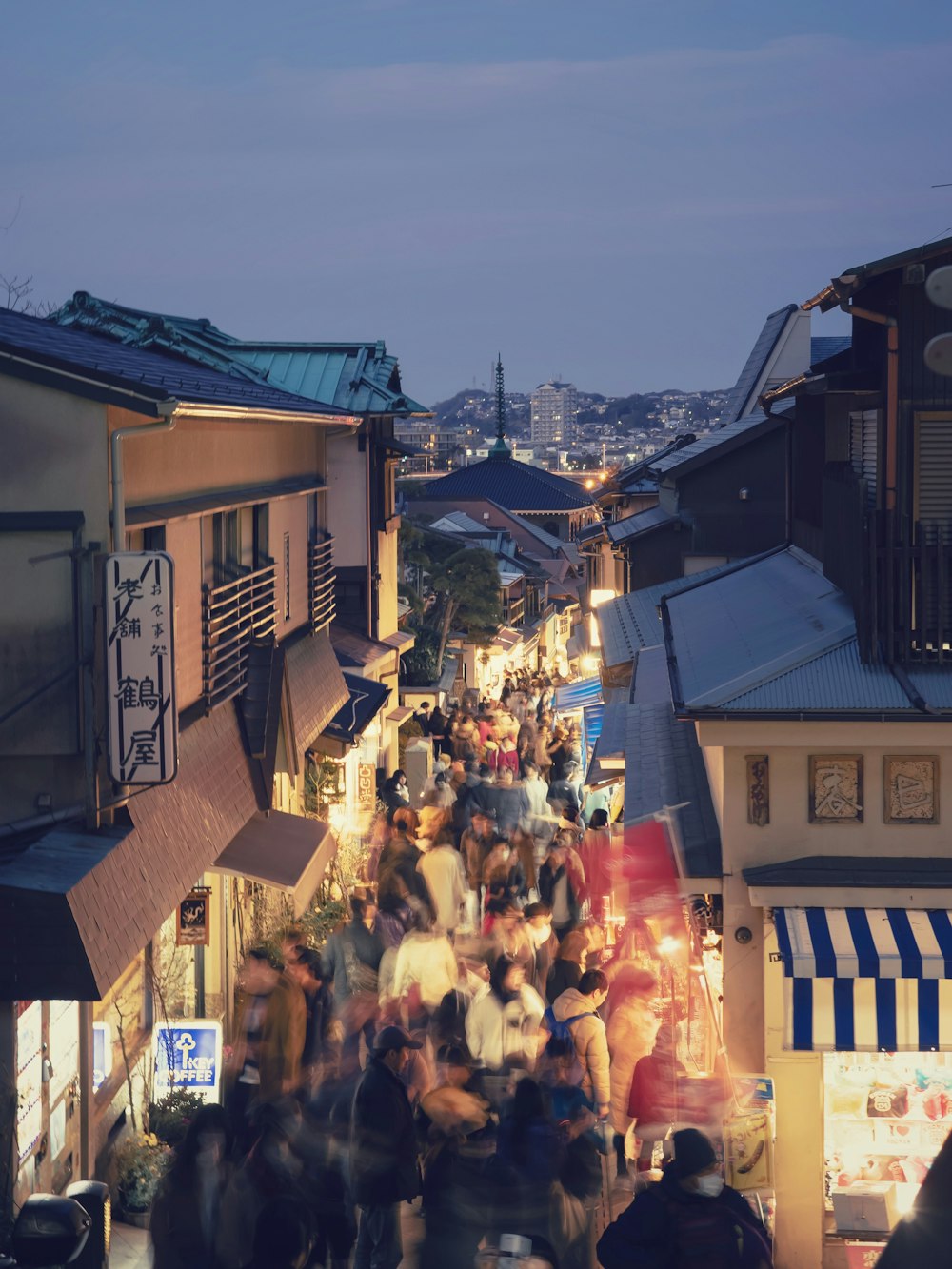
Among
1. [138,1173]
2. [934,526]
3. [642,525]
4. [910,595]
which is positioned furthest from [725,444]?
[138,1173]

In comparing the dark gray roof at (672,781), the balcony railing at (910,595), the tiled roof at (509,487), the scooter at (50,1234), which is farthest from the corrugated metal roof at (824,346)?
the tiled roof at (509,487)

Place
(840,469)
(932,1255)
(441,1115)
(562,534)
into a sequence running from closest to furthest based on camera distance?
(932,1255) < (441,1115) < (840,469) < (562,534)

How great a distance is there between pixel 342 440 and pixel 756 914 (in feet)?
48.4

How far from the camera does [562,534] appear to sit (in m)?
97.2

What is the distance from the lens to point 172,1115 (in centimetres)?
1130

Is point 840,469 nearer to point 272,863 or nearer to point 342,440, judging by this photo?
point 272,863

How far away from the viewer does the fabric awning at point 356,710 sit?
1941 centimetres

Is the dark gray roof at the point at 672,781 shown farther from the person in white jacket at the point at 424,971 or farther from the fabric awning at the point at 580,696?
the fabric awning at the point at 580,696

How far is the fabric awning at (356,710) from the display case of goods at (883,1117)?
9980 mm

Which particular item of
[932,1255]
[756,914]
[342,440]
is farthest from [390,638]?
[932,1255]

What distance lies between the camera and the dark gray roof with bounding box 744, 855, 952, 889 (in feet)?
33.9

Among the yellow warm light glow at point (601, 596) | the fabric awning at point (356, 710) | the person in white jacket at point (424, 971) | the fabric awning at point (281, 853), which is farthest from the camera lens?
the yellow warm light glow at point (601, 596)

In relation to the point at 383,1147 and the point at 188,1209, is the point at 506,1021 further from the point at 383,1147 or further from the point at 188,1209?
the point at 188,1209

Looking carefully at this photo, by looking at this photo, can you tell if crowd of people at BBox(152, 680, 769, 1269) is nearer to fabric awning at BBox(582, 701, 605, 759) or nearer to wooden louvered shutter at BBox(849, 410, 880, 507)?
fabric awning at BBox(582, 701, 605, 759)
